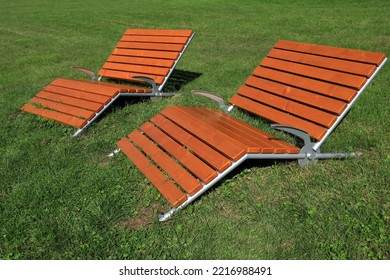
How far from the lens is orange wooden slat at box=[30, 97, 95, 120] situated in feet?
16.6

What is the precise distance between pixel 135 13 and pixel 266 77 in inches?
593

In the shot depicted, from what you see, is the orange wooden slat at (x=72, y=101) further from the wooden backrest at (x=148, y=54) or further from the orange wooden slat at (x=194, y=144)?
the wooden backrest at (x=148, y=54)

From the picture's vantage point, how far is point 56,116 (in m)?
5.22

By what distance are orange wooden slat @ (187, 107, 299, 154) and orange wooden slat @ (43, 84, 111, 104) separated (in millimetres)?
1326

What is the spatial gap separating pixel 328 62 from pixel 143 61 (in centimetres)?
320

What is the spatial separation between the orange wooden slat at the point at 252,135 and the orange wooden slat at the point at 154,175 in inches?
28.3

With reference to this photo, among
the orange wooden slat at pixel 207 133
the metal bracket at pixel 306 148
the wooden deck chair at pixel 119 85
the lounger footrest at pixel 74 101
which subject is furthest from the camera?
the wooden deck chair at pixel 119 85

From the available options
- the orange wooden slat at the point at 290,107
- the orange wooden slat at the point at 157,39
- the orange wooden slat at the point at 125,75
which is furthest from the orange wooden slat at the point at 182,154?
the orange wooden slat at the point at 157,39

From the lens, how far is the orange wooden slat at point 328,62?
12.8ft

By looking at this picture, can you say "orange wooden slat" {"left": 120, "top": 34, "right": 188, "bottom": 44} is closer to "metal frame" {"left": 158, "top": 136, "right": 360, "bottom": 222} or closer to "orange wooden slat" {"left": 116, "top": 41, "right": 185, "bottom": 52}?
"orange wooden slat" {"left": 116, "top": 41, "right": 185, "bottom": 52}

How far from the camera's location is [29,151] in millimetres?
4547

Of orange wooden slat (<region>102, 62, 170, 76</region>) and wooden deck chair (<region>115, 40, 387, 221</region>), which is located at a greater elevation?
wooden deck chair (<region>115, 40, 387, 221</region>)

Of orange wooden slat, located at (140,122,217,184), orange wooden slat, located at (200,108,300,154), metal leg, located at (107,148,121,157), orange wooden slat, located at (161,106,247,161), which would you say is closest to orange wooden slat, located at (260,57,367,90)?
orange wooden slat, located at (200,108,300,154)

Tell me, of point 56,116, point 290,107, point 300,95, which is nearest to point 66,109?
point 56,116
